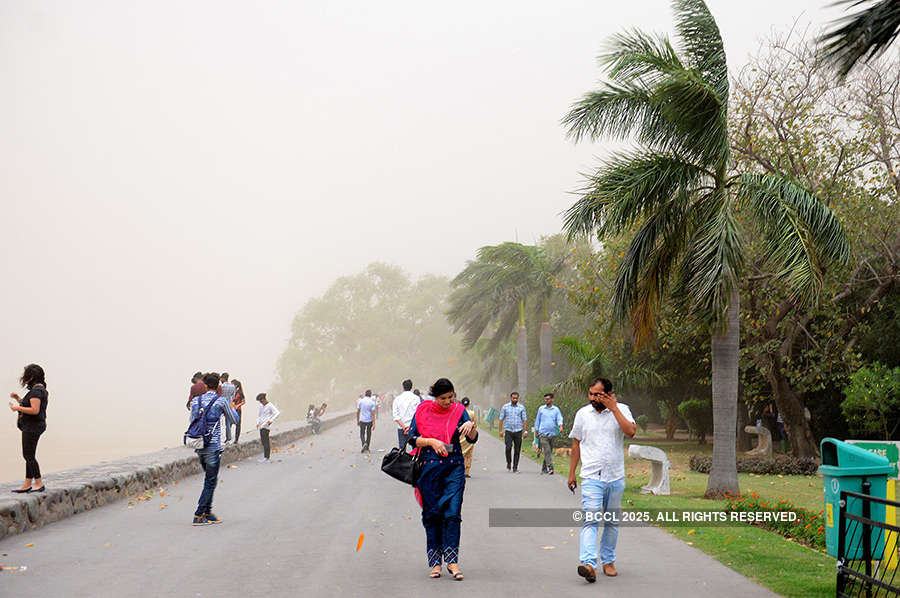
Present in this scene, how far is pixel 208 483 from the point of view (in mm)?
11328

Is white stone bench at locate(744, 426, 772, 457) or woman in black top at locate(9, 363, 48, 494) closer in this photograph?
woman in black top at locate(9, 363, 48, 494)

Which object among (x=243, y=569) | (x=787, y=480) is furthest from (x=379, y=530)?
(x=787, y=480)

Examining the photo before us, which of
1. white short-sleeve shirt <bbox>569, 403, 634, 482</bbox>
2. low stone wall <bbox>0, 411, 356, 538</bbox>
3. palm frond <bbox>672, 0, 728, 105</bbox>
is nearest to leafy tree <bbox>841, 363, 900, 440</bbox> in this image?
palm frond <bbox>672, 0, 728, 105</bbox>

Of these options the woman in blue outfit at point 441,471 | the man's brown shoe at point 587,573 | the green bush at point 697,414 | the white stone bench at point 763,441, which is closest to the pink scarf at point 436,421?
the woman in blue outfit at point 441,471

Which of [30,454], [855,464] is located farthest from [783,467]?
[30,454]

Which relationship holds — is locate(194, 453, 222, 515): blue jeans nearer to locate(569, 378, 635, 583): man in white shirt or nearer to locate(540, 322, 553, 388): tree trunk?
locate(569, 378, 635, 583): man in white shirt

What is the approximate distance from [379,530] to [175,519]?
10.4 feet

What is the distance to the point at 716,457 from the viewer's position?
48.5 feet

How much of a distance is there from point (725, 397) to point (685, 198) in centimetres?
359

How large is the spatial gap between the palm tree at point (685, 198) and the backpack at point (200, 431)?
271 inches

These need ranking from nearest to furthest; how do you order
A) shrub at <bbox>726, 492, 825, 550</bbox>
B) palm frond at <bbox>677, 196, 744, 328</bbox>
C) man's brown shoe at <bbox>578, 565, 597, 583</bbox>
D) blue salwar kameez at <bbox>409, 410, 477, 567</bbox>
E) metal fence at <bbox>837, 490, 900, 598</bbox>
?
metal fence at <bbox>837, 490, 900, 598</bbox>
man's brown shoe at <bbox>578, 565, 597, 583</bbox>
blue salwar kameez at <bbox>409, 410, 477, 567</bbox>
shrub at <bbox>726, 492, 825, 550</bbox>
palm frond at <bbox>677, 196, 744, 328</bbox>

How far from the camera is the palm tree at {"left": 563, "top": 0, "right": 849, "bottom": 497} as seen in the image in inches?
535

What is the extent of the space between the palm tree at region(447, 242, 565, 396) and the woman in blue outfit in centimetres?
2652

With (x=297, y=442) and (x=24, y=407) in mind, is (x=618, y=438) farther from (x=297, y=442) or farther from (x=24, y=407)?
(x=297, y=442)
